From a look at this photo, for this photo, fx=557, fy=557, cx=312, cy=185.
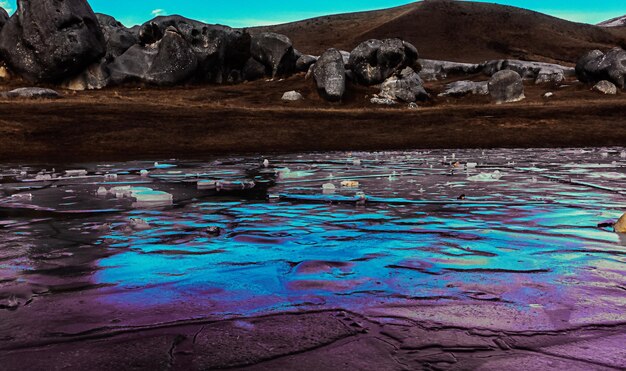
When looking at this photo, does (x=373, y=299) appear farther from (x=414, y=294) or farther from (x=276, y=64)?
(x=276, y=64)

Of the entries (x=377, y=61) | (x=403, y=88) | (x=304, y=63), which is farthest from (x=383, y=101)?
(x=304, y=63)

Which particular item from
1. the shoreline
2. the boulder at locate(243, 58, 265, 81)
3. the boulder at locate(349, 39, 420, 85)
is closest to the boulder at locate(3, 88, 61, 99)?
the shoreline

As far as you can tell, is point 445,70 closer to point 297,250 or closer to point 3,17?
point 3,17

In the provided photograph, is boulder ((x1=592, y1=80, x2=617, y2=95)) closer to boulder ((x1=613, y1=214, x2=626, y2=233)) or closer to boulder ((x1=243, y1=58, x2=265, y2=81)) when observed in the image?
boulder ((x1=243, y1=58, x2=265, y2=81))

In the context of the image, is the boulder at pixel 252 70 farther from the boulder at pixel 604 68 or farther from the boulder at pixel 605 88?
the boulder at pixel 604 68

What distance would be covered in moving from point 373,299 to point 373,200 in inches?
151

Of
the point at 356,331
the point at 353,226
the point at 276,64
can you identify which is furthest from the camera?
the point at 276,64

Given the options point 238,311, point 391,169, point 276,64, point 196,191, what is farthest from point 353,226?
point 276,64

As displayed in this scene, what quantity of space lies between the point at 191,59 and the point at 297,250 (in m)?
31.5

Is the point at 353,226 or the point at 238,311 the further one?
the point at 353,226

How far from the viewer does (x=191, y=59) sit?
33594 mm

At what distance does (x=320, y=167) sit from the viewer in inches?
459

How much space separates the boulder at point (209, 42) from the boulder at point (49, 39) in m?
3.42

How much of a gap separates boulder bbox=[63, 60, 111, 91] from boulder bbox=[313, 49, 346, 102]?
12314 mm
